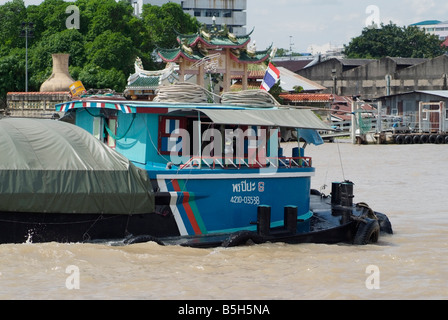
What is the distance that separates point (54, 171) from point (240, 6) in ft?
288

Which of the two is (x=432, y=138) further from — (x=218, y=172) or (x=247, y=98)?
(x=218, y=172)

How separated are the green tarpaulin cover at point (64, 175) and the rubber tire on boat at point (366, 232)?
152 inches

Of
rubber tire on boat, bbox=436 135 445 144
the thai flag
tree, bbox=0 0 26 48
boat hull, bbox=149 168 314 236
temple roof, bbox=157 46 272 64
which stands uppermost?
tree, bbox=0 0 26 48

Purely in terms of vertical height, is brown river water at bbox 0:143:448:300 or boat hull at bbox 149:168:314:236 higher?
boat hull at bbox 149:168:314:236

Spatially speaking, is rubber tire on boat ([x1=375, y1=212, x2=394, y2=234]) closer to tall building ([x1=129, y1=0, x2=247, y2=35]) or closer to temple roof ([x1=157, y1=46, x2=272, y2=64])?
temple roof ([x1=157, y1=46, x2=272, y2=64])

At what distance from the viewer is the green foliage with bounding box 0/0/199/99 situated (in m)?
44.2

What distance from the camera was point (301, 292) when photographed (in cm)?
1029

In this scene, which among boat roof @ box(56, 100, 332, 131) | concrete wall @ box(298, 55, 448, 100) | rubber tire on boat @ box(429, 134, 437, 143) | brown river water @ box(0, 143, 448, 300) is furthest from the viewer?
concrete wall @ box(298, 55, 448, 100)

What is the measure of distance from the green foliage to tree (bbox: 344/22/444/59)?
3324 cm

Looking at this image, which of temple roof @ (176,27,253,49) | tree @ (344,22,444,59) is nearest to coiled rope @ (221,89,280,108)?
temple roof @ (176,27,253,49)

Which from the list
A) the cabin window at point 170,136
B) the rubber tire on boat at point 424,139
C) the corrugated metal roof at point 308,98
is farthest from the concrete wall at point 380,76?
the cabin window at point 170,136

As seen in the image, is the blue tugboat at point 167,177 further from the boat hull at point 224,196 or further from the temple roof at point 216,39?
the temple roof at point 216,39

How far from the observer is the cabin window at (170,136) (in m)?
12.8
